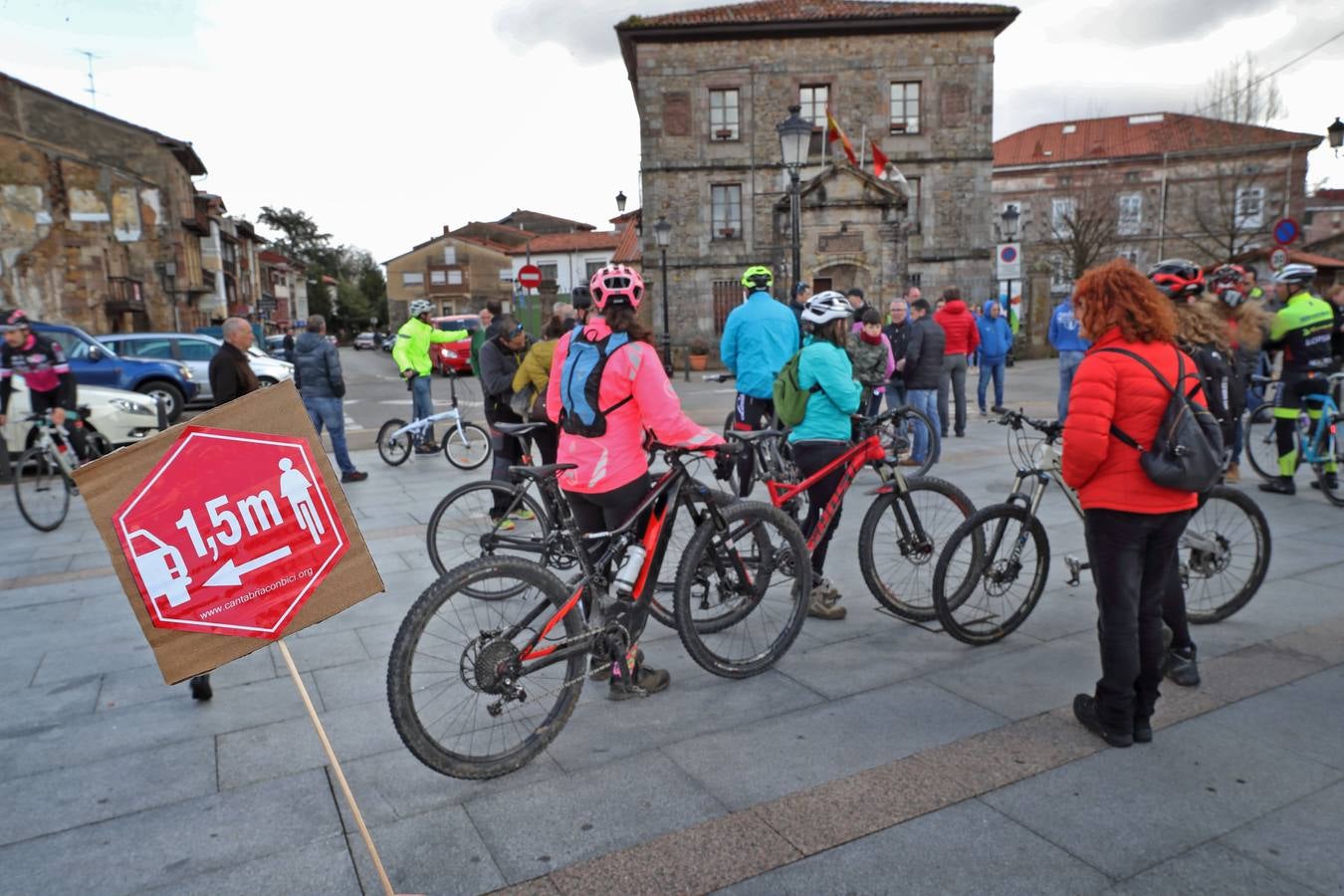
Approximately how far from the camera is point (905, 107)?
3059 cm

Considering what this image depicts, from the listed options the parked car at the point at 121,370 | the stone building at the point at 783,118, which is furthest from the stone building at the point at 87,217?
the stone building at the point at 783,118

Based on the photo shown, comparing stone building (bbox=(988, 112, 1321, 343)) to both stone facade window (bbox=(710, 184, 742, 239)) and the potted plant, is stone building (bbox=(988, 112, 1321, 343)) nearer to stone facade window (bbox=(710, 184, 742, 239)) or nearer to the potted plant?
stone facade window (bbox=(710, 184, 742, 239))

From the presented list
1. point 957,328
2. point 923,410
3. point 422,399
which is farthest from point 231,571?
point 957,328

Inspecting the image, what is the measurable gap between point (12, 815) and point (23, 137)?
3079 cm

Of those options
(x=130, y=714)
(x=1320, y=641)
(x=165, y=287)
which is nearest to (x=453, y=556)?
(x=130, y=714)

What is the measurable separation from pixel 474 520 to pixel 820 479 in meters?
2.18

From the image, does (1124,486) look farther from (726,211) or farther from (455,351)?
(726,211)

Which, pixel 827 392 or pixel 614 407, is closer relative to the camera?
pixel 614 407

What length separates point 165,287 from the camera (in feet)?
113

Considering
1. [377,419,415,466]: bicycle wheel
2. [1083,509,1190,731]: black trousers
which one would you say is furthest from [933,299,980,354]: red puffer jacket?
[1083,509,1190,731]: black trousers

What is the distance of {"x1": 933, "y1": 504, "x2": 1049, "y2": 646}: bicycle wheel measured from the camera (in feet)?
13.8

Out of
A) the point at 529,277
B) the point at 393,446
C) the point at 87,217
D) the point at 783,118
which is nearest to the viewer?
the point at 393,446

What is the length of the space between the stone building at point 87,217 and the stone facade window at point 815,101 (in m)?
23.2

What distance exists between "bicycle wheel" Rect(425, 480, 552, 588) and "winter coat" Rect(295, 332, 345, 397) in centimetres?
436
